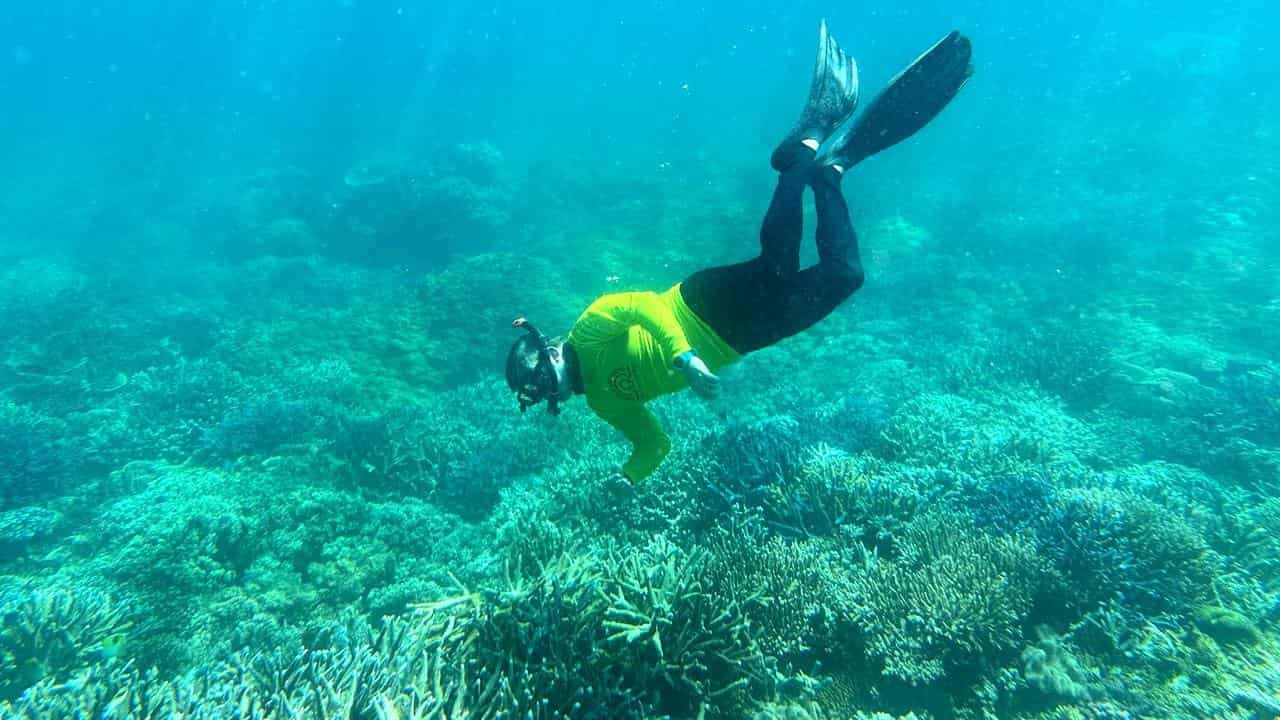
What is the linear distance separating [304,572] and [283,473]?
2.06m

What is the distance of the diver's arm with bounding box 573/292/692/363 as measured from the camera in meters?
3.34

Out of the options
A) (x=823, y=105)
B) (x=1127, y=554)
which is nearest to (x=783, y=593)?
(x=1127, y=554)

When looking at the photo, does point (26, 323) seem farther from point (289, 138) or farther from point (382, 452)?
point (289, 138)

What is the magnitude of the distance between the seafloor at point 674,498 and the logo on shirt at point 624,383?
1.22 meters

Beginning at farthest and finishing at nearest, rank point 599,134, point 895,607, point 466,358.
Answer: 1. point 599,134
2. point 466,358
3. point 895,607

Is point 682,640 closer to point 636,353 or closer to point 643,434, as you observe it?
point 643,434

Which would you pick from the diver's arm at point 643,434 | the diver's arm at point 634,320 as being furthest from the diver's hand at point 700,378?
the diver's arm at point 643,434

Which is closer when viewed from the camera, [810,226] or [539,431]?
[539,431]

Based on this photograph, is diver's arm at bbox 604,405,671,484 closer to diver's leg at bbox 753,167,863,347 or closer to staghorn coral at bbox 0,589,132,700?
diver's leg at bbox 753,167,863,347

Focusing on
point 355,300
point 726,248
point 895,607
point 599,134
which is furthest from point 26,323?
point 599,134

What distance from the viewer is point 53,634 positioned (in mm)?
5023

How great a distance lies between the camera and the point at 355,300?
14.1 meters

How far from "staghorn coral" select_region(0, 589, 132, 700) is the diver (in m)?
4.84

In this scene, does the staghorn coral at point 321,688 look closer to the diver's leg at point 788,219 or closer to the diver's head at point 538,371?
the diver's head at point 538,371
